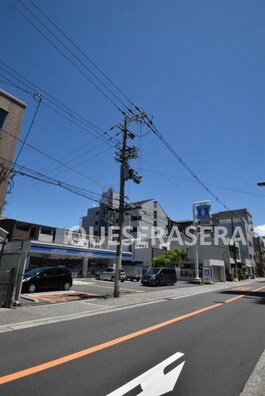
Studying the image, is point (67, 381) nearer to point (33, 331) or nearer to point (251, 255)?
point (33, 331)

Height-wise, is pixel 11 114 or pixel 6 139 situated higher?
pixel 11 114

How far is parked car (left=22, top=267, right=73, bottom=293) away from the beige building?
5090 mm

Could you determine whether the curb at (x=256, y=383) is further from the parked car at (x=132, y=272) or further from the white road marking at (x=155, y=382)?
the parked car at (x=132, y=272)

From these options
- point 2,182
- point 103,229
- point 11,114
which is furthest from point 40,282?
point 103,229

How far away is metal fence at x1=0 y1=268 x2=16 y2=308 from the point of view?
40.1ft

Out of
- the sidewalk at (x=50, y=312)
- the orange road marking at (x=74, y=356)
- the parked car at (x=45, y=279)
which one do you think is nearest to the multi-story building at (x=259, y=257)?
the parked car at (x=45, y=279)

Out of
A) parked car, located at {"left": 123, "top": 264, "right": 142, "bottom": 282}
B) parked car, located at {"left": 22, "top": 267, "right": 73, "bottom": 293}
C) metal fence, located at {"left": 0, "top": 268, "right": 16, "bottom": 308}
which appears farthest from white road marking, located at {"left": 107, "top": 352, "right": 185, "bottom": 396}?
parked car, located at {"left": 123, "top": 264, "right": 142, "bottom": 282}

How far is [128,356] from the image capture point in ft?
19.4

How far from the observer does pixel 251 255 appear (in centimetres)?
7800

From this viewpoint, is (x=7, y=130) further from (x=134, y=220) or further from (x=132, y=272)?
(x=134, y=220)

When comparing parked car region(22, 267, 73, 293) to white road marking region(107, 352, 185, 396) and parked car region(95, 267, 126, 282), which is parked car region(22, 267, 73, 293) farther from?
white road marking region(107, 352, 185, 396)

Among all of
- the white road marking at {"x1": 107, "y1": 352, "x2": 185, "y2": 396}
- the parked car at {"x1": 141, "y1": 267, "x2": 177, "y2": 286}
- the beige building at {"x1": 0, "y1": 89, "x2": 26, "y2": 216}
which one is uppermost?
the beige building at {"x1": 0, "y1": 89, "x2": 26, "y2": 216}

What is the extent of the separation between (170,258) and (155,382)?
41.3 metres

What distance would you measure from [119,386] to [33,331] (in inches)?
187
